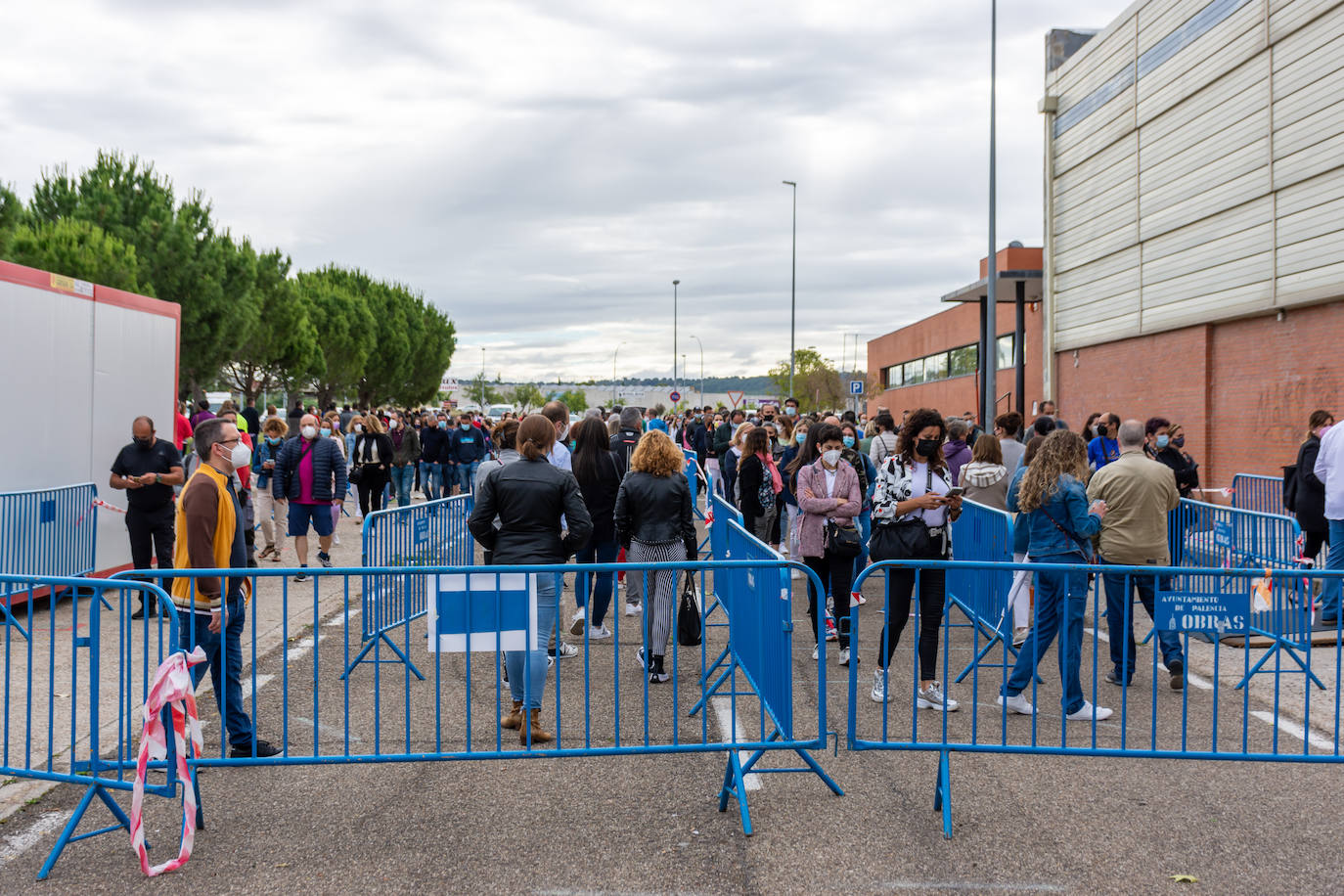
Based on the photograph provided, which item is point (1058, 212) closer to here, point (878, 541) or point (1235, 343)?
point (1235, 343)

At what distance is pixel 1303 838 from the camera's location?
15.6 ft

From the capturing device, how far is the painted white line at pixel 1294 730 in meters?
6.17

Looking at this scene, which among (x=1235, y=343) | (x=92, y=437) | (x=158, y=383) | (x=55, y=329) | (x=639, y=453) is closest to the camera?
(x=639, y=453)

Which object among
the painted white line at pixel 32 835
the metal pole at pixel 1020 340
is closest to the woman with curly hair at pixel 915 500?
the painted white line at pixel 32 835

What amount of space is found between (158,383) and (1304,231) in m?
17.2

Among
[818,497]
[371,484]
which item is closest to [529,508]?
[818,497]

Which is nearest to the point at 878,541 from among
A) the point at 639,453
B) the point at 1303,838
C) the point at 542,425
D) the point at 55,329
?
the point at 639,453

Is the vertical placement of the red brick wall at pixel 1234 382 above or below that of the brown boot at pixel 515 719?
above

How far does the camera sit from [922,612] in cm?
657

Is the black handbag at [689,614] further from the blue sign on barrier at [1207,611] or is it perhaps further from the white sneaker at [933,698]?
the blue sign on barrier at [1207,611]

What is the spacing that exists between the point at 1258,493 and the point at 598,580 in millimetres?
8783

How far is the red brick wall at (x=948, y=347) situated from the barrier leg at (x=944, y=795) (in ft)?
94.5

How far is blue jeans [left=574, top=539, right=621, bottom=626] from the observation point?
903 centimetres

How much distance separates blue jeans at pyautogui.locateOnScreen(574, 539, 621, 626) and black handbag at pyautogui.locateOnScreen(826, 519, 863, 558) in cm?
181
